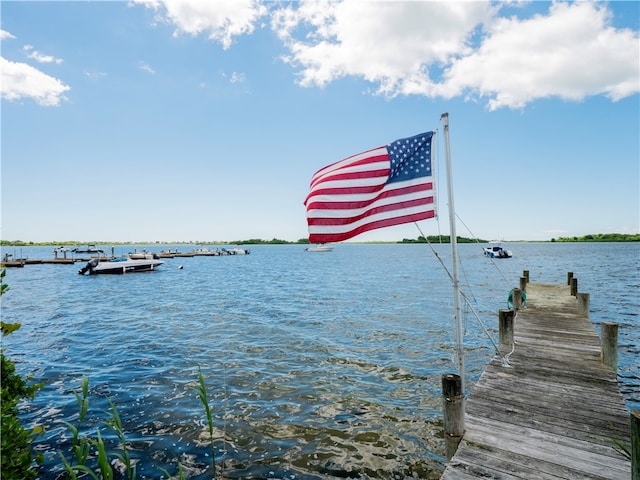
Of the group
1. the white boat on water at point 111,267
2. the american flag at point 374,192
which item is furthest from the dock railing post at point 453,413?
the white boat on water at point 111,267

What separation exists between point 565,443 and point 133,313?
25366 mm

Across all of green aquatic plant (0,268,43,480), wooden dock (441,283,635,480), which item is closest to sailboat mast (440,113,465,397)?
wooden dock (441,283,635,480)

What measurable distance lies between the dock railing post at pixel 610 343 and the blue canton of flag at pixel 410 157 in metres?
6.96

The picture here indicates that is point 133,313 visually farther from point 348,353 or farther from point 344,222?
point 344,222

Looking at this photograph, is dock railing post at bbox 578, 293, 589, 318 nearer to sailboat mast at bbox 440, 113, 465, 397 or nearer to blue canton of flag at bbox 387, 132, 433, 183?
sailboat mast at bbox 440, 113, 465, 397

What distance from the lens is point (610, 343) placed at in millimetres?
9086

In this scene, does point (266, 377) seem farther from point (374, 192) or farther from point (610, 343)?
point (610, 343)

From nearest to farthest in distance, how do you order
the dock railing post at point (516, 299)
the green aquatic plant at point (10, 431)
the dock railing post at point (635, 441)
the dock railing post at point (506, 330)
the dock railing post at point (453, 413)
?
the green aquatic plant at point (10, 431), the dock railing post at point (635, 441), the dock railing post at point (453, 413), the dock railing post at point (506, 330), the dock railing post at point (516, 299)

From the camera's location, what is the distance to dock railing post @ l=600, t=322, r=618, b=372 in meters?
8.98

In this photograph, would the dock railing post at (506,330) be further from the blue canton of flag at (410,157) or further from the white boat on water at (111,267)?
the white boat on water at (111,267)

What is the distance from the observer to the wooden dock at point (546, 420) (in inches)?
202

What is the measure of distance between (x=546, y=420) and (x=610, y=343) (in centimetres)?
434

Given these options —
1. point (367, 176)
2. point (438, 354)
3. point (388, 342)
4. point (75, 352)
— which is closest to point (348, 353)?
point (388, 342)

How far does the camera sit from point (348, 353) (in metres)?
14.8
